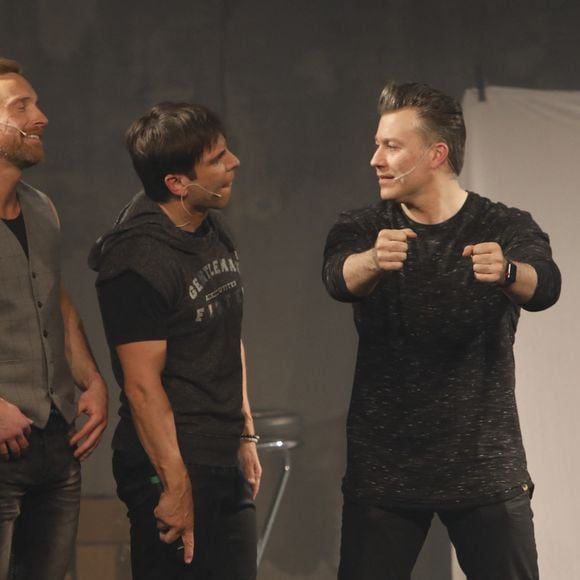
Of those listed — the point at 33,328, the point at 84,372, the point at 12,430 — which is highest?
the point at 33,328

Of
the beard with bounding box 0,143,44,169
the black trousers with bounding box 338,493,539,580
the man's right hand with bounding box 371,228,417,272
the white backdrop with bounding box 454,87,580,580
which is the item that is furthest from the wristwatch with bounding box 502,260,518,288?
the white backdrop with bounding box 454,87,580,580

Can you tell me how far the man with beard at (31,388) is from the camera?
2.29 metres

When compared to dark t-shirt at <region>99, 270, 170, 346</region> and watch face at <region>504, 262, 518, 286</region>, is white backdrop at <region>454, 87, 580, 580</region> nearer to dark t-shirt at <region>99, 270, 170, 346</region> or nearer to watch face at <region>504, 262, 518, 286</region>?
watch face at <region>504, 262, 518, 286</region>

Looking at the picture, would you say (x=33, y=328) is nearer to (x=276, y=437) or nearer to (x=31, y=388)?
(x=31, y=388)

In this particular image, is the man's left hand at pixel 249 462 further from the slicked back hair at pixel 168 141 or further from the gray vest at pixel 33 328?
the slicked back hair at pixel 168 141

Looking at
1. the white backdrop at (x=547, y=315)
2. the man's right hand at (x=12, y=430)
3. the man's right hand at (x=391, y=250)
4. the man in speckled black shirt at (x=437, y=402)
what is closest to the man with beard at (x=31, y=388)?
the man's right hand at (x=12, y=430)

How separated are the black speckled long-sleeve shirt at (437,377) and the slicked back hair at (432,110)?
0.22 meters

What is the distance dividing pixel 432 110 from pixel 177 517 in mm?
1098

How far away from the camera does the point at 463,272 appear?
91.8 inches

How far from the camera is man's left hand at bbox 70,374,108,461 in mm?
2395

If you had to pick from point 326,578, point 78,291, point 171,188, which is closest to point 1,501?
point 171,188

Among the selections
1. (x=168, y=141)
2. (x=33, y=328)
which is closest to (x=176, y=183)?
(x=168, y=141)

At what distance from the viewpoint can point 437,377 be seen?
90.2 inches

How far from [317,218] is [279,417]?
28.0 inches
